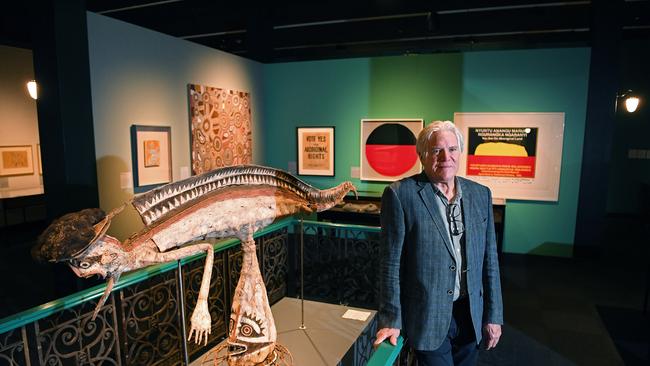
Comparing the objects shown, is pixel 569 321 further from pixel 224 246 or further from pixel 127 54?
pixel 127 54

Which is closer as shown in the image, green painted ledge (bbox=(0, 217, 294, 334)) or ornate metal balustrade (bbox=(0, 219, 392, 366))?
green painted ledge (bbox=(0, 217, 294, 334))

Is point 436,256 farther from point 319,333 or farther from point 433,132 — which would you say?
point 319,333

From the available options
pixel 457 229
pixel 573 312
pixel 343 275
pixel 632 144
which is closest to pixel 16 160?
pixel 343 275

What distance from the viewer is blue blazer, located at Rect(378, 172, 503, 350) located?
5.94 ft

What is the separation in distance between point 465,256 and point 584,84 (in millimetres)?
4621

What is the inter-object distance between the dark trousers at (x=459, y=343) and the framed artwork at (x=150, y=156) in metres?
3.20

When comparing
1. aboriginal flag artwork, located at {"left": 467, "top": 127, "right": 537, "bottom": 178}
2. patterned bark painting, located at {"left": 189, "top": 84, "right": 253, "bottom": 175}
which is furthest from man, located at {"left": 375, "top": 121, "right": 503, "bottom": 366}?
aboriginal flag artwork, located at {"left": 467, "top": 127, "right": 537, "bottom": 178}

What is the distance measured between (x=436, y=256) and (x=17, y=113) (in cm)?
785

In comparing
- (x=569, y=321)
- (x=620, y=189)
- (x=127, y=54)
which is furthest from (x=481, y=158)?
(x=620, y=189)

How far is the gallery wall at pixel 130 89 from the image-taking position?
3596 millimetres

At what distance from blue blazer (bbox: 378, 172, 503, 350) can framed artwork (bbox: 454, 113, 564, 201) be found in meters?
3.97

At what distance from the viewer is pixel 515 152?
5457 mm

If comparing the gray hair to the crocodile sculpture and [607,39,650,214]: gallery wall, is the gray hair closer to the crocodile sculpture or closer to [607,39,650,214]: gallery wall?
the crocodile sculpture

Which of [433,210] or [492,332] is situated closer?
[433,210]
